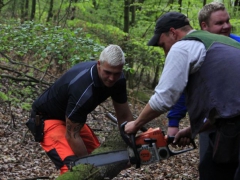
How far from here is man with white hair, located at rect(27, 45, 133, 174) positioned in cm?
363

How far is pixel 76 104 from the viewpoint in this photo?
3604 mm

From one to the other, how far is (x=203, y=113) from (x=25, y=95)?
215 inches

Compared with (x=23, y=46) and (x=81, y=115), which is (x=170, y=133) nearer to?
(x=81, y=115)

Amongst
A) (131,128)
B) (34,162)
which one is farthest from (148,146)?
(34,162)

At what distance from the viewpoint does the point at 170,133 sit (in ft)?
11.5

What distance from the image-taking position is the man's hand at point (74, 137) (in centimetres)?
372

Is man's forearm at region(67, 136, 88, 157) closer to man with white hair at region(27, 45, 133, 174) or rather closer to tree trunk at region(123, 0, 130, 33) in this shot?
man with white hair at region(27, 45, 133, 174)

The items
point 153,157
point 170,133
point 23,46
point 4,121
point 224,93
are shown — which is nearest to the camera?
point 224,93

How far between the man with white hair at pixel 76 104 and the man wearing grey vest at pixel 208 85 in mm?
1058

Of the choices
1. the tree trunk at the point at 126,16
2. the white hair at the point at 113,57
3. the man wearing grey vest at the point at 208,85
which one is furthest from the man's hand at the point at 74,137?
the tree trunk at the point at 126,16

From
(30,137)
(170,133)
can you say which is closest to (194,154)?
(30,137)

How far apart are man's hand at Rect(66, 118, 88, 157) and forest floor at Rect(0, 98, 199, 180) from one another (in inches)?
49.7

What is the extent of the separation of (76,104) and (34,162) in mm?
3045

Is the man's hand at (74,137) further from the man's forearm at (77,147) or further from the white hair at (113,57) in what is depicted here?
the white hair at (113,57)
